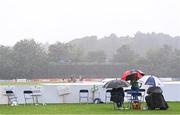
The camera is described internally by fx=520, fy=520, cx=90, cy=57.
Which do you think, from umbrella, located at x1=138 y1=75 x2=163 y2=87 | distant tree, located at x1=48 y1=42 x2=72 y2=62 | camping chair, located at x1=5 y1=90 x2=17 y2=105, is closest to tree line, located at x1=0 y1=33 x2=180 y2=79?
distant tree, located at x1=48 y1=42 x2=72 y2=62

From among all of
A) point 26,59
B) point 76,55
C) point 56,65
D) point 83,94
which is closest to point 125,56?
point 76,55

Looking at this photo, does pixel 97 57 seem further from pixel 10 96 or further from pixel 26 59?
pixel 10 96

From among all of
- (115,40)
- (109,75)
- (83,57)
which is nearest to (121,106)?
(109,75)

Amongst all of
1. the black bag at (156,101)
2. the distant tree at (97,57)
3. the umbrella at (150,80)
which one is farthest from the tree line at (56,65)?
the black bag at (156,101)

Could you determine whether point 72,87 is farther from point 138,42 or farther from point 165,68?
point 138,42

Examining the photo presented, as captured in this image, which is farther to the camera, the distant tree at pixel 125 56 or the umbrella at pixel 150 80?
the distant tree at pixel 125 56

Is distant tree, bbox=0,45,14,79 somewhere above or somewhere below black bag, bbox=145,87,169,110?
above

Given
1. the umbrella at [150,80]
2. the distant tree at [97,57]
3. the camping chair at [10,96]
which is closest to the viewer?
the umbrella at [150,80]

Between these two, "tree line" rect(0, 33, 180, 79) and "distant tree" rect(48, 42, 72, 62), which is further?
"distant tree" rect(48, 42, 72, 62)

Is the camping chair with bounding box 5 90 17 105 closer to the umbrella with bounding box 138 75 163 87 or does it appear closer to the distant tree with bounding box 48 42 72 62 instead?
the umbrella with bounding box 138 75 163 87

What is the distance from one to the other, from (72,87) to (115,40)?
103199 millimetres

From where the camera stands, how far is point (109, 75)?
2894 inches

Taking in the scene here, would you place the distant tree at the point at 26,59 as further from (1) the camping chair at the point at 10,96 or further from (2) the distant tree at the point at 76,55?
(1) the camping chair at the point at 10,96

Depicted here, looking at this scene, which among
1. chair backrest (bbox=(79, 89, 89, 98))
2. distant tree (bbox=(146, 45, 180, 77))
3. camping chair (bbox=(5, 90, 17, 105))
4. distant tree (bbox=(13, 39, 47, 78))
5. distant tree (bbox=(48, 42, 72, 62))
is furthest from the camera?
distant tree (bbox=(48, 42, 72, 62))
